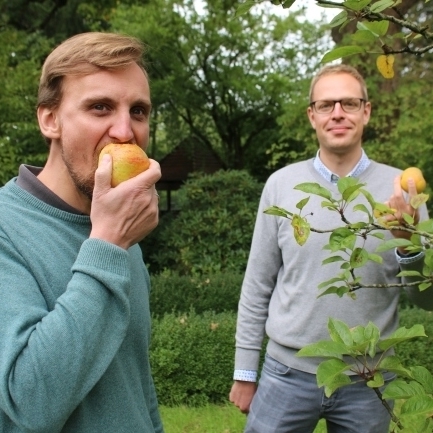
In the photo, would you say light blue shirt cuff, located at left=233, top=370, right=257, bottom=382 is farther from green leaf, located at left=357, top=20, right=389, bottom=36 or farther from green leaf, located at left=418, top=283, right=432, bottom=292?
green leaf, located at left=357, top=20, right=389, bottom=36

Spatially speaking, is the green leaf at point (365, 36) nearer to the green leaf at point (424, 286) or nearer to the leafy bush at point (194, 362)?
the green leaf at point (424, 286)

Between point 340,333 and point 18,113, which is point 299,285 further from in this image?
point 18,113

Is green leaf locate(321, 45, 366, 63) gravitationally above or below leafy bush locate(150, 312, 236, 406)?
above

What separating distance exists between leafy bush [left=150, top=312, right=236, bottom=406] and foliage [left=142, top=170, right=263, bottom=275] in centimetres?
298

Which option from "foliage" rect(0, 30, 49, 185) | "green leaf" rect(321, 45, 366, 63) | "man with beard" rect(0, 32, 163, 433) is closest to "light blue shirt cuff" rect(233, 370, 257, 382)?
"man with beard" rect(0, 32, 163, 433)

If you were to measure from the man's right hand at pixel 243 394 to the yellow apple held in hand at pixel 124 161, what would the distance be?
150cm

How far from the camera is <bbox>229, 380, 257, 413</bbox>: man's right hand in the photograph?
2.62 metres

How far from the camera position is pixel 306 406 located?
7.61ft

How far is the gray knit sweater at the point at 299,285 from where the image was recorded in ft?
7.43

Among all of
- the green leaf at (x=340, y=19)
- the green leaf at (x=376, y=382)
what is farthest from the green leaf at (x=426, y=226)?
the green leaf at (x=340, y=19)

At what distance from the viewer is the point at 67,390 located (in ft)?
3.63

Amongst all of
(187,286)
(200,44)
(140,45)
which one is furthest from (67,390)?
(200,44)

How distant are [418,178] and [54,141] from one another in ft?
4.19

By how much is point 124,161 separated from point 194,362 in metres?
3.99
